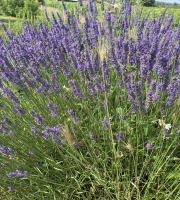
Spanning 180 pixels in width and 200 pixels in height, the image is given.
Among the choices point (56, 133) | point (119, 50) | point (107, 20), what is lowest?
point (56, 133)

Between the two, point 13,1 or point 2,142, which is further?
point 13,1

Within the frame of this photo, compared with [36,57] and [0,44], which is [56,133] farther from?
[0,44]

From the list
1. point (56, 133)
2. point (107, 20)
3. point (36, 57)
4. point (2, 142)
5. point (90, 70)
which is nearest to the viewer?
point (56, 133)

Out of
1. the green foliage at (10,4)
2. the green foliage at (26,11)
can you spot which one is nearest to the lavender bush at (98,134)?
the green foliage at (26,11)

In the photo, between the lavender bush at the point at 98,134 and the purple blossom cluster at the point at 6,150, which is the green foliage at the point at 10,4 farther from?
the purple blossom cluster at the point at 6,150

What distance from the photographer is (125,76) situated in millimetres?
1884

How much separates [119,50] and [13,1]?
20202 millimetres

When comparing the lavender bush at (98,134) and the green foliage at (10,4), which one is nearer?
the lavender bush at (98,134)

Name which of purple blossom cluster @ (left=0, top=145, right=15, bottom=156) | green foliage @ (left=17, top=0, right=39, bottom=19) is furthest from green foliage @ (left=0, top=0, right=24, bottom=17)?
purple blossom cluster @ (left=0, top=145, right=15, bottom=156)

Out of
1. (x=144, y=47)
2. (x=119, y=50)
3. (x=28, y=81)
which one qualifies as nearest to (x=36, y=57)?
(x=28, y=81)

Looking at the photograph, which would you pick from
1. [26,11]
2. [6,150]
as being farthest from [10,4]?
[6,150]

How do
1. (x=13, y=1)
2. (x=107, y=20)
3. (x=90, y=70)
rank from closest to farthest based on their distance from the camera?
(x=90, y=70), (x=107, y=20), (x=13, y=1)

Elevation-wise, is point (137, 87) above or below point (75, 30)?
below

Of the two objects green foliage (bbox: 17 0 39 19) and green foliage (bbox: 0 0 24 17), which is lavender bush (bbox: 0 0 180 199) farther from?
green foliage (bbox: 0 0 24 17)
